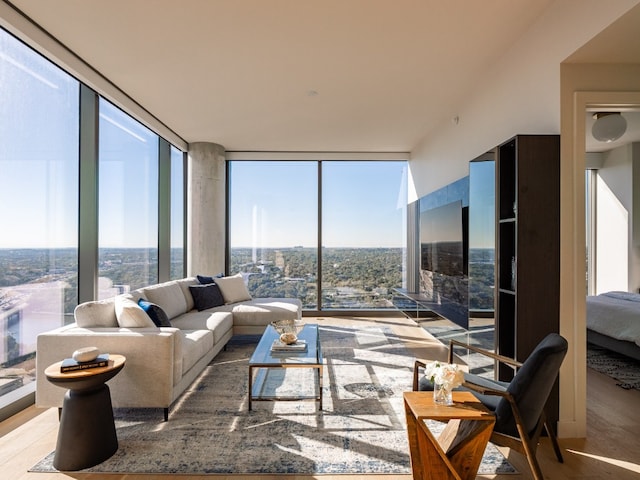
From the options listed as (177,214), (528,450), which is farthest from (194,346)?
(177,214)

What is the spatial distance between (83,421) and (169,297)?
211cm

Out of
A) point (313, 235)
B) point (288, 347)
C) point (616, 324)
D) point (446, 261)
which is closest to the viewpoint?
point (288, 347)

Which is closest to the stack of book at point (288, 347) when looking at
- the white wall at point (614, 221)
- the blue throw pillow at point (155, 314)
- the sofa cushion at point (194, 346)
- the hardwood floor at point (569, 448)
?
the sofa cushion at point (194, 346)

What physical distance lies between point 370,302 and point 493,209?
4030mm

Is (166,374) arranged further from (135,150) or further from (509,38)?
(509,38)

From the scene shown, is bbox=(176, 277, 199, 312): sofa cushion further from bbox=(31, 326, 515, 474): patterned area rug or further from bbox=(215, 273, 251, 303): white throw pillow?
bbox=(31, 326, 515, 474): patterned area rug

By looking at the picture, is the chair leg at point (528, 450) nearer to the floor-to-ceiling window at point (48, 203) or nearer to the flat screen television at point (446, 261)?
the flat screen television at point (446, 261)

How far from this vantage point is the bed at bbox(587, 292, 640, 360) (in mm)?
3887

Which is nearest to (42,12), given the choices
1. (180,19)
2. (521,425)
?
(180,19)

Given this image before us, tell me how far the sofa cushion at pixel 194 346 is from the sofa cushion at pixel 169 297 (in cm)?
58

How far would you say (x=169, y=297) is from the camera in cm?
426

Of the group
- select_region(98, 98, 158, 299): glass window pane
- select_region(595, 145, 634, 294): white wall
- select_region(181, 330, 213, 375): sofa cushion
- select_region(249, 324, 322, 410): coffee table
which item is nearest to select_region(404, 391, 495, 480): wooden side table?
select_region(249, 324, 322, 410): coffee table

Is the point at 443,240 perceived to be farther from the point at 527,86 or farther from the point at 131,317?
the point at 131,317

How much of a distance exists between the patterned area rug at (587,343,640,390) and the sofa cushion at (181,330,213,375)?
3.84m
